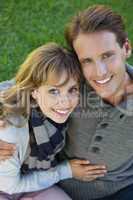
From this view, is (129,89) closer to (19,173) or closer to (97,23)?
(97,23)

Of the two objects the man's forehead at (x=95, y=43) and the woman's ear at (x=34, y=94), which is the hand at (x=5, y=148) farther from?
the man's forehead at (x=95, y=43)

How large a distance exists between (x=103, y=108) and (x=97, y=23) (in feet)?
1.15

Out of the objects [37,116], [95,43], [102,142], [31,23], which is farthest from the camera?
[31,23]

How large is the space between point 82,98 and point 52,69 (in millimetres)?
227

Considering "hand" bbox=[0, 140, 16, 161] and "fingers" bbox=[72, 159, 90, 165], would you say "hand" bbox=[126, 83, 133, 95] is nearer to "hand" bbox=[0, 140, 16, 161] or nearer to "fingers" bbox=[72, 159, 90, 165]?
"fingers" bbox=[72, 159, 90, 165]

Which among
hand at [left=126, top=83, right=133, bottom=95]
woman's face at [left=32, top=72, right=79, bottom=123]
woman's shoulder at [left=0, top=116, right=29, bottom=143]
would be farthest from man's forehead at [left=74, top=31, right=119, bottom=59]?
woman's shoulder at [left=0, top=116, right=29, bottom=143]

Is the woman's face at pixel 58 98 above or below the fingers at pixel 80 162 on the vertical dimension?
above

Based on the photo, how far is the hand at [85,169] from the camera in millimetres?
2193

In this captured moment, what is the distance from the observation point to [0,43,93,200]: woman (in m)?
1.91

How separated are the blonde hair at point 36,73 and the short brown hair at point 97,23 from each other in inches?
3.4

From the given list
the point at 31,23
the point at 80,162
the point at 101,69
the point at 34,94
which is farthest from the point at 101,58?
the point at 31,23

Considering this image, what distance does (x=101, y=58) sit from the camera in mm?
1903

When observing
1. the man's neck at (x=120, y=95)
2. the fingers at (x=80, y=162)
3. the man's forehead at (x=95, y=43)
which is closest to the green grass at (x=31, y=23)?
the fingers at (x=80, y=162)

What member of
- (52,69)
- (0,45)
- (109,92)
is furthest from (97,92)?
(0,45)
